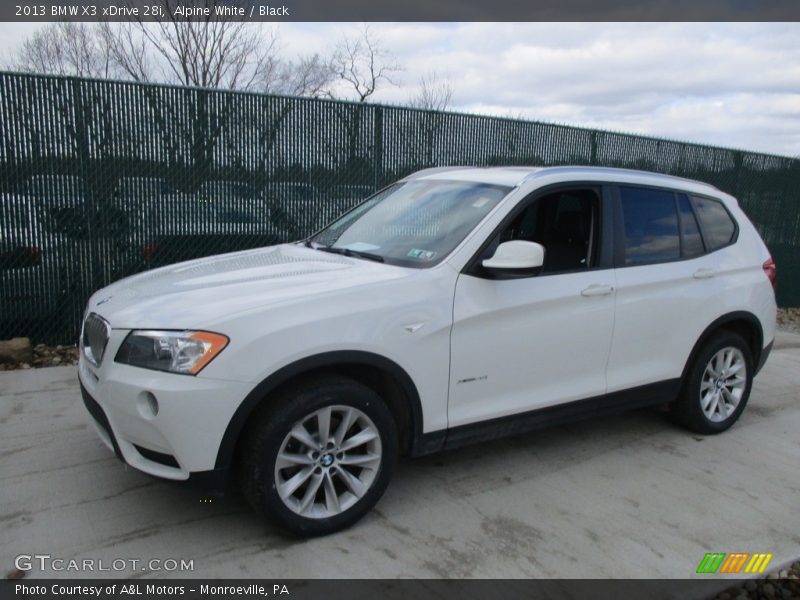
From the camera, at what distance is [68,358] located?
6.26 meters

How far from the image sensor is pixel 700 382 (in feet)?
15.5

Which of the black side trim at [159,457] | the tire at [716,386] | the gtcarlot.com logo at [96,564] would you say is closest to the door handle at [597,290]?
the tire at [716,386]

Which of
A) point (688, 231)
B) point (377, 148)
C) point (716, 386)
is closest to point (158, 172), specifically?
point (377, 148)

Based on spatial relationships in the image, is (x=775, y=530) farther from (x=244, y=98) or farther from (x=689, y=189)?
(x=244, y=98)

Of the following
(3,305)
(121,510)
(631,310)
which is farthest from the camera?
(3,305)

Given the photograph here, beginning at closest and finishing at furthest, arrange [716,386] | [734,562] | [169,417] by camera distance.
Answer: [169,417] → [734,562] → [716,386]

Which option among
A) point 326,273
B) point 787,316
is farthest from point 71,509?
point 787,316

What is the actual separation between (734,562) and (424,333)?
75.0 inches

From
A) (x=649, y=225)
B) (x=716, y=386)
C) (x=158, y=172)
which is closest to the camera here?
(x=649, y=225)

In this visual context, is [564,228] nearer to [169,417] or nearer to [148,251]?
[169,417]

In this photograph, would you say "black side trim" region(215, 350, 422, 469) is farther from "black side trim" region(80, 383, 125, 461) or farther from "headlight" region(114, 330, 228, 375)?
"black side trim" region(80, 383, 125, 461)

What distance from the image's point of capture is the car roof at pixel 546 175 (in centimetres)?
406

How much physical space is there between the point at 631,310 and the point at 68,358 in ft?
16.6

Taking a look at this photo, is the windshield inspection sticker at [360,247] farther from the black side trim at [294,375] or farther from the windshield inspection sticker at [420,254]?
the black side trim at [294,375]
